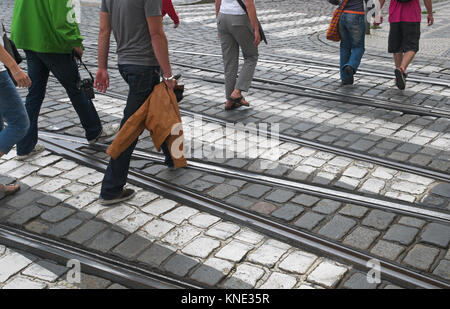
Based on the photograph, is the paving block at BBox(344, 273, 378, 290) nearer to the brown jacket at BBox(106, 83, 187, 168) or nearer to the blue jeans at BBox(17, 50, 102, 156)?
the brown jacket at BBox(106, 83, 187, 168)

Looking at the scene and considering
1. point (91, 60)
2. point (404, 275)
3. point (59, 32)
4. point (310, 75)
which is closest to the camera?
point (404, 275)

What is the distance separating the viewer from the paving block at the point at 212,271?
3.40 meters

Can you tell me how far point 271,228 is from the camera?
4.00 m

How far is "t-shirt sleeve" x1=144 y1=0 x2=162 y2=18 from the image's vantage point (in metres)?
3.95

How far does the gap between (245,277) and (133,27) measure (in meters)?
2.17

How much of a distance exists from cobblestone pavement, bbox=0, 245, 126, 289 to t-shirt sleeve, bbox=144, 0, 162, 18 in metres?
1.99

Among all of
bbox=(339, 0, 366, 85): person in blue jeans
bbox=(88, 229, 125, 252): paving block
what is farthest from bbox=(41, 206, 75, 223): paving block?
bbox=(339, 0, 366, 85): person in blue jeans

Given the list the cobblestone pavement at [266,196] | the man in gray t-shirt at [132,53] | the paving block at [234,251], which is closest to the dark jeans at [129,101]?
the man in gray t-shirt at [132,53]

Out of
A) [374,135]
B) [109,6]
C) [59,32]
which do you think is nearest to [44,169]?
[59,32]

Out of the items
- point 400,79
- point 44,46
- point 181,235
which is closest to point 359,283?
point 181,235

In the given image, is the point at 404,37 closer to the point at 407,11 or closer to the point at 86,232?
the point at 407,11

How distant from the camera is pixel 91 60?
9.61 meters
